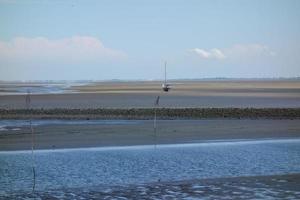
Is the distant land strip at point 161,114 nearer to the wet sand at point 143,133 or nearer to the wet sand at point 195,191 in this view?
the wet sand at point 143,133

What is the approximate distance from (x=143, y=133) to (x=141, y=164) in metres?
8.15

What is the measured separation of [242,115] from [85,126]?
10.8 metres

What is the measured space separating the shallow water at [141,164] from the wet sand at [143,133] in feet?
6.09

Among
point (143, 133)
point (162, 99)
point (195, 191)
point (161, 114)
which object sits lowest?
point (195, 191)

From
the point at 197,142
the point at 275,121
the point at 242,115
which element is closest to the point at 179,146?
the point at 197,142

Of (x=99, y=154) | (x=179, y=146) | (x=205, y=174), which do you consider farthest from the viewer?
(x=179, y=146)

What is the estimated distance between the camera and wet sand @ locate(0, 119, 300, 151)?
739 inches

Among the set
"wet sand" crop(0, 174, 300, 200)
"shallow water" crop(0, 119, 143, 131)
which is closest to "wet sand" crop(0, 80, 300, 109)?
"shallow water" crop(0, 119, 143, 131)

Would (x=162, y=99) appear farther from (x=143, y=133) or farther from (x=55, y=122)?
(x=143, y=133)

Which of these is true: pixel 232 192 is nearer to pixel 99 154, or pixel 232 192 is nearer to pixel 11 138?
pixel 99 154

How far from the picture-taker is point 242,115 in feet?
99.7

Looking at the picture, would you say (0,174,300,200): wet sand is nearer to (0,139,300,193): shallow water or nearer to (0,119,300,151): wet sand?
(0,139,300,193): shallow water

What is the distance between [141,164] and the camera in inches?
532

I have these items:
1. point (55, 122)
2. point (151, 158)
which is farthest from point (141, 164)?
point (55, 122)
